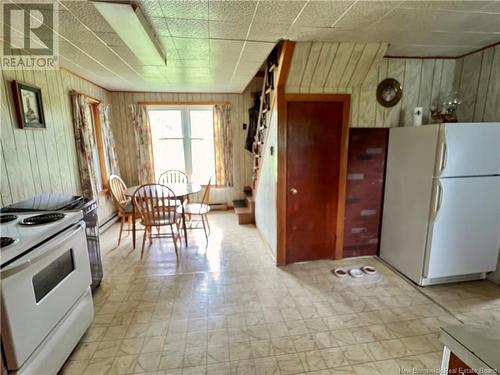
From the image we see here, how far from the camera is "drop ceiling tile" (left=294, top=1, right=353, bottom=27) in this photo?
162 centimetres

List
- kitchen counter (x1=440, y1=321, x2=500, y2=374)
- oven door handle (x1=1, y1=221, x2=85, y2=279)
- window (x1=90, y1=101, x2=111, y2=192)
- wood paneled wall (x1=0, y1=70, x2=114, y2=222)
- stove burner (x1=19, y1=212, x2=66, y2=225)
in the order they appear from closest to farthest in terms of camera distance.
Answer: kitchen counter (x1=440, y1=321, x2=500, y2=374) → oven door handle (x1=1, y1=221, x2=85, y2=279) → stove burner (x1=19, y1=212, x2=66, y2=225) → wood paneled wall (x1=0, y1=70, x2=114, y2=222) → window (x1=90, y1=101, x2=111, y2=192)

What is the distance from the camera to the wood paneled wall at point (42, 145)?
2.16 meters

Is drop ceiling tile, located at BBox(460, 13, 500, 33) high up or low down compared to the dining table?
up

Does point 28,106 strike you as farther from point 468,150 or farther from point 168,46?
point 468,150

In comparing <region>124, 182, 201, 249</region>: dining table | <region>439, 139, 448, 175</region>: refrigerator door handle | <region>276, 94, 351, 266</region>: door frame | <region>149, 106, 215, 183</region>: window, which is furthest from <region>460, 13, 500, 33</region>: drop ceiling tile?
<region>149, 106, 215, 183</region>: window

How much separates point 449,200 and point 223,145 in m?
3.67

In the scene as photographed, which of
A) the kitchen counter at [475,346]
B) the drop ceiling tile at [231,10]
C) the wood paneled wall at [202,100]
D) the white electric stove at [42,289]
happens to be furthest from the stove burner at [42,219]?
the wood paneled wall at [202,100]

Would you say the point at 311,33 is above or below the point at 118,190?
above

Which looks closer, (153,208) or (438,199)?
(438,199)

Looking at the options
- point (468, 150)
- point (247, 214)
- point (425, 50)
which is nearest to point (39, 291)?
point (247, 214)

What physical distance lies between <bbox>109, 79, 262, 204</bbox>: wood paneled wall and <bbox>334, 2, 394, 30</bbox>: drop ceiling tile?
2.95m

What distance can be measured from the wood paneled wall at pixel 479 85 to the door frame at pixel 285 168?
132 centimetres

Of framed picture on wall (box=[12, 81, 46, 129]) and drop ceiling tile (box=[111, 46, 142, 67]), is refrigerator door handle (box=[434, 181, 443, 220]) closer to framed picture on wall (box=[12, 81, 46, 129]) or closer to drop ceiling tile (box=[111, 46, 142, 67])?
drop ceiling tile (box=[111, 46, 142, 67])

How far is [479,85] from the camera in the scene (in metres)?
2.65
